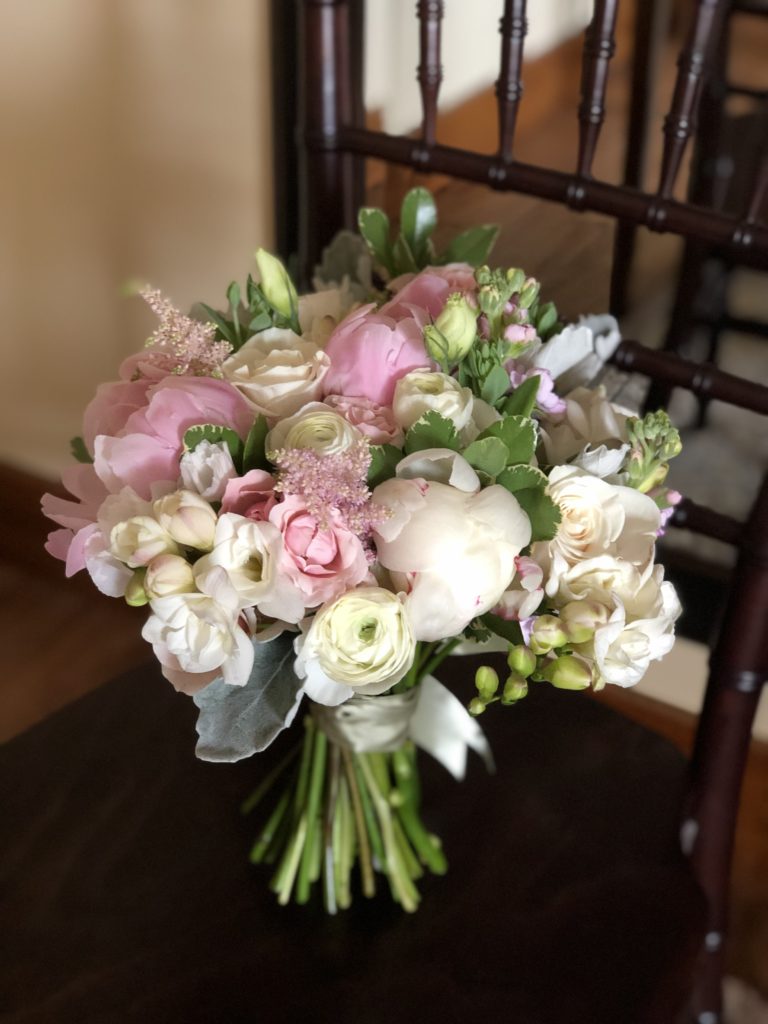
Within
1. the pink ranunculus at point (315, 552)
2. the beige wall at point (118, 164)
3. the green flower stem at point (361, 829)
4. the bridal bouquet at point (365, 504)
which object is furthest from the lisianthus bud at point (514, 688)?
the beige wall at point (118, 164)

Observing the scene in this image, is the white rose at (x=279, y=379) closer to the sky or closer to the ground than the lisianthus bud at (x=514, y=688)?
closer to the sky

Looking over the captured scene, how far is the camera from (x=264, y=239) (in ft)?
4.05

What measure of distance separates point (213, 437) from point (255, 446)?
2 cm

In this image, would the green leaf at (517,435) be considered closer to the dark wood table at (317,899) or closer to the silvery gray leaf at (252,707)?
the silvery gray leaf at (252,707)

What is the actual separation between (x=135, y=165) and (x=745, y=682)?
94cm

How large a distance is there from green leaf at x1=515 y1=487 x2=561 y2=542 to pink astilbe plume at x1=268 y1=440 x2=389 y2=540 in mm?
80

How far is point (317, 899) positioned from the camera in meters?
0.73

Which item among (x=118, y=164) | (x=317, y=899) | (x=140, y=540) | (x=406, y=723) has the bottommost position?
(x=317, y=899)

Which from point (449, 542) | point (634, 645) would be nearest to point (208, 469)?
point (449, 542)

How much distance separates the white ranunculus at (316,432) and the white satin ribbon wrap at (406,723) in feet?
0.65

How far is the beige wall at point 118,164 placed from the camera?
3.76 ft

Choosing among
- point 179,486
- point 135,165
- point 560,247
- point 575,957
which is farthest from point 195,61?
point 575,957

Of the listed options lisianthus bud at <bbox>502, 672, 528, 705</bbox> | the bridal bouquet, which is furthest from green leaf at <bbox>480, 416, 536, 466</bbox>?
lisianthus bud at <bbox>502, 672, 528, 705</bbox>

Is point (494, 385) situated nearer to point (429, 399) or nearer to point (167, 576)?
point (429, 399)
